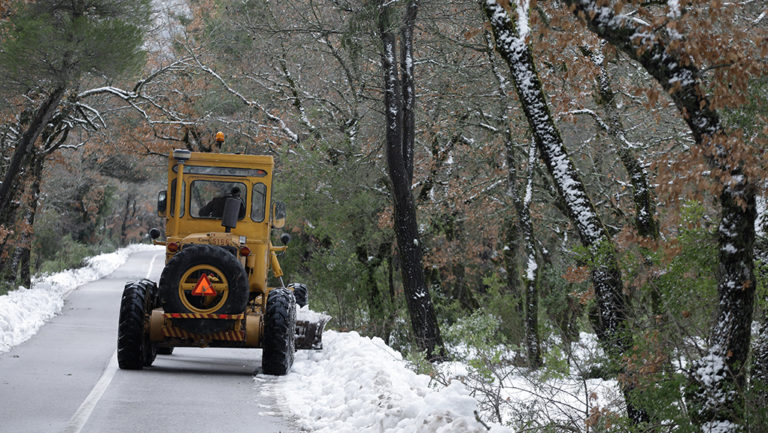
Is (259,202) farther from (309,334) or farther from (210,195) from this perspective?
(309,334)

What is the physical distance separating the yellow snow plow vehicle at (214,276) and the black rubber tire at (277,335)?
0.05ft

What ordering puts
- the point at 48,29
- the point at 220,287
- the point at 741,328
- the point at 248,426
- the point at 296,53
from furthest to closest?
1. the point at 296,53
2. the point at 48,29
3. the point at 220,287
4. the point at 248,426
5. the point at 741,328

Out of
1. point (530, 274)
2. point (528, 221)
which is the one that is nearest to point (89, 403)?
point (528, 221)

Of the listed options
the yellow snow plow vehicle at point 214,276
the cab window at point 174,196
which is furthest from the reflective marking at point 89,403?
the cab window at point 174,196

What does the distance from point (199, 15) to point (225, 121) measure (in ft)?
44.6

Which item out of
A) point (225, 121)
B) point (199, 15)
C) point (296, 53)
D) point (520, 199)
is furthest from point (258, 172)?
point (199, 15)

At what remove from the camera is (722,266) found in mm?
6629

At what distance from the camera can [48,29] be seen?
1588cm

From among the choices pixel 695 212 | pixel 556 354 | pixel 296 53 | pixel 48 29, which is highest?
pixel 296 53

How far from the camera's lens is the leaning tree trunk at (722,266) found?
6496 mm

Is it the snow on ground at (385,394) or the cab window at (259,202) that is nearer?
the snow on ground at (385,394)

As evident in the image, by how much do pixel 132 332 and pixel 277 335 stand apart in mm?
2071

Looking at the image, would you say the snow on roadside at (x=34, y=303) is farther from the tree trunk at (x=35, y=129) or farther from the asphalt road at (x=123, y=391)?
the tree trunk at (x=35, y=129)

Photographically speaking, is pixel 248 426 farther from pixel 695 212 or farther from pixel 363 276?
pixel 363 276
